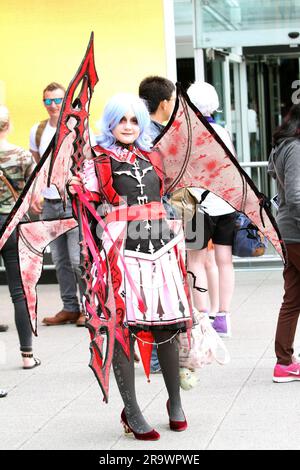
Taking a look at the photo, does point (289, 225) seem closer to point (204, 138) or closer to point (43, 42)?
Answer: point (204, 138)

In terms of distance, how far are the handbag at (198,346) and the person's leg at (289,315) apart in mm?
806

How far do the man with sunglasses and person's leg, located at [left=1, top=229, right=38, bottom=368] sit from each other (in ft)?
5.21

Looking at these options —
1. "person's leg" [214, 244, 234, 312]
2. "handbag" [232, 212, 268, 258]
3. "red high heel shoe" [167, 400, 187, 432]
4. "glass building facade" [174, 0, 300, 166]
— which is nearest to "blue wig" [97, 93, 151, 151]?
"red high heel shoe" [167, 400, 187, 432]

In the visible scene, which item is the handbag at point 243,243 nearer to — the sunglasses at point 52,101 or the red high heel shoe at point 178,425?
the sunglasses at point 52,101

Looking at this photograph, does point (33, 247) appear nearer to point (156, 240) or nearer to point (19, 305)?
point (156, 240)

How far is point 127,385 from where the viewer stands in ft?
17.5

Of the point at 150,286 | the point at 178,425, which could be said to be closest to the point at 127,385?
the point at 178,425

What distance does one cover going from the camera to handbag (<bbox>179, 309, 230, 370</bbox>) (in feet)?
19.1

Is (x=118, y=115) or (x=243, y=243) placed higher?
(x=118, y=115)

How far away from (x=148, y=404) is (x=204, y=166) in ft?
4.80

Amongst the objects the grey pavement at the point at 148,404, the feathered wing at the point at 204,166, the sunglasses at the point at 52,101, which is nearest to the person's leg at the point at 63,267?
the grey pavement at the point at 148,404

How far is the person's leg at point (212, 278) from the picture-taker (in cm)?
848

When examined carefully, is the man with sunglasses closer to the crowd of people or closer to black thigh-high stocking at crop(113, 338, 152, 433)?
the crowd of people

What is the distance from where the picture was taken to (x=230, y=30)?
12.1 m
